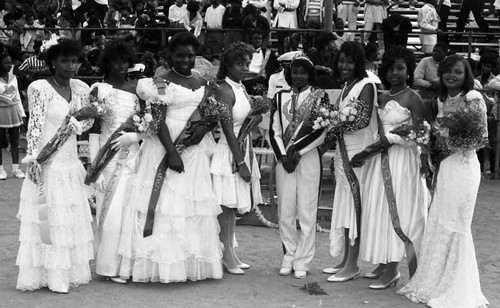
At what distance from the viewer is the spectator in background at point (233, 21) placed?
15.0m

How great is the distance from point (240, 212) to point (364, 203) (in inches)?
43.7

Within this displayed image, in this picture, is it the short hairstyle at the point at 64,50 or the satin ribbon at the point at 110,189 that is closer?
the short hairstyle at the point at 64,50

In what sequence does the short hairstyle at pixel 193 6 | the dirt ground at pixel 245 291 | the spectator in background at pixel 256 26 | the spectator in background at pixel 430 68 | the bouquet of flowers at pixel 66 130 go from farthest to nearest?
the short hairstyle at pixel 193 6 < the spectator in background at pixel 256 26 < the spectator in background at pixel 430 68 < the bouquet of flowers at pixel 66 130 < the dirt ground at pixel 245 291

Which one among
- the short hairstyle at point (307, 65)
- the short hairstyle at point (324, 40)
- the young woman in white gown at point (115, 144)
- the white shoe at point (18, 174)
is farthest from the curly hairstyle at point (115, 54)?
the white shoe at point (18, 174)

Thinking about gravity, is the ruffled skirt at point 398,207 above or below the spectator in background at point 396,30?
below

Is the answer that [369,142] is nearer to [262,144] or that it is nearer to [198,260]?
[198,260]

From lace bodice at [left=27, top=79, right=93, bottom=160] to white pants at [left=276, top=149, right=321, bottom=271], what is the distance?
74.5 inches

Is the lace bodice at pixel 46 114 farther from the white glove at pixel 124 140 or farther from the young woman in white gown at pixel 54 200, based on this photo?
the white glove at pixel 124 140

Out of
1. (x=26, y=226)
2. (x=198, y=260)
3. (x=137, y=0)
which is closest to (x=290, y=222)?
(x=198, y=260)

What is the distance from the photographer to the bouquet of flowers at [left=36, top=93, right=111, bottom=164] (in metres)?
6.88

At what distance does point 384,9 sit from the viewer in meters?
16.5

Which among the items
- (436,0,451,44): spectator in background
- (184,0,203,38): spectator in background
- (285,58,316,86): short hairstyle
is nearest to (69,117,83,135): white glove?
(285,58,316,86): short hairstyle

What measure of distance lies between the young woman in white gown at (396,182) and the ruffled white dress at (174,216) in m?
1.36

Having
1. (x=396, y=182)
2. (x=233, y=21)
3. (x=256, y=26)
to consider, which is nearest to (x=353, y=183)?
(x=396, y=182)
